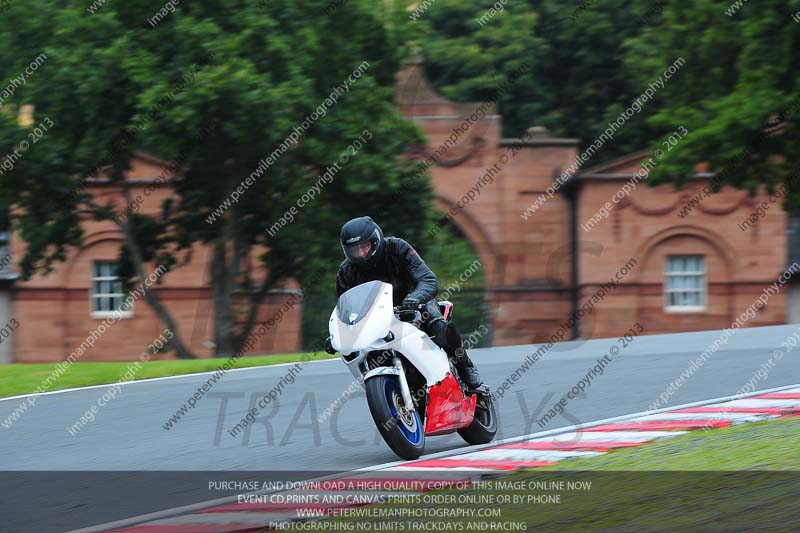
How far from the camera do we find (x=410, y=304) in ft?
29.2

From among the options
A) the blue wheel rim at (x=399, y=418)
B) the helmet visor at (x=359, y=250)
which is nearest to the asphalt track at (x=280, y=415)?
the blue wheel rim at (x=399, y=418)

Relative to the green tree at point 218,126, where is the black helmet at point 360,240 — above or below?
below

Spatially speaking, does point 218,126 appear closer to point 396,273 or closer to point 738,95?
point 738,95

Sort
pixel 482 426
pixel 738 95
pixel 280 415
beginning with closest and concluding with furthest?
1. pixel 482 426
2. pixel 280 415
3. pixel 738 95

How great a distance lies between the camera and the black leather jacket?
30.2 feet

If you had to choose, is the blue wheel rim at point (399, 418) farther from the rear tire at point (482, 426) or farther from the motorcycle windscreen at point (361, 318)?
the rear tire at point (482, 426)

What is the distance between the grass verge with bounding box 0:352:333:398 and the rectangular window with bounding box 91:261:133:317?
2105cm

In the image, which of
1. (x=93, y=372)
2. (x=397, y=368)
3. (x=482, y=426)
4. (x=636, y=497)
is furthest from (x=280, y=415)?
(x=93, y=372)

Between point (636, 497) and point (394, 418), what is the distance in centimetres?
225

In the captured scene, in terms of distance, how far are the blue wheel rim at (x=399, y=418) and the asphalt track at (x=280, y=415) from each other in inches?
13.2

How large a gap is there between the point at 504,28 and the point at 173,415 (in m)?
36.6

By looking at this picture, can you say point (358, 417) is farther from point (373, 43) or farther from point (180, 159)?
point (373, 43)

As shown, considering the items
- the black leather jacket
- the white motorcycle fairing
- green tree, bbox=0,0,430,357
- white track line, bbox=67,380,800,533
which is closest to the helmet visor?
the white motorcycle fairing

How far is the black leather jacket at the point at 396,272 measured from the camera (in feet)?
30.2
